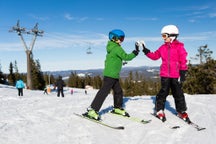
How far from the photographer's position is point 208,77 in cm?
5184

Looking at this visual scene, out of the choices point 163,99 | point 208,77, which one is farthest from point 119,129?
point 208,77

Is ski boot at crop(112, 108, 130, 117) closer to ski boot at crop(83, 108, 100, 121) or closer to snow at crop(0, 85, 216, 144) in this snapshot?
snow at crop(0, 85, 216, 144)

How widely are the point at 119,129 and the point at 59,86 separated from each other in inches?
761

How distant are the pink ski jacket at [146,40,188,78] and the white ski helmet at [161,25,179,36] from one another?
199 mm

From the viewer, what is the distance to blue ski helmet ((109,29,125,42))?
21.4 feet

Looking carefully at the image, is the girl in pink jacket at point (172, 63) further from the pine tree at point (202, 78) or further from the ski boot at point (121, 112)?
the pine tree at point (202, 78)

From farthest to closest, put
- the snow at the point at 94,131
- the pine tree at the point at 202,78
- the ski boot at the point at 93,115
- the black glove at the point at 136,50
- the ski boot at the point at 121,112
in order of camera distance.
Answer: the pine tree at the point at 202,78, the ski boot at the point at 121,112, the black glove at the point at 136,50, the ski boot at the point at 93,115, the snow at the point at 94,131

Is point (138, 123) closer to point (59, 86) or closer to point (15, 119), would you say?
point (15, 119)

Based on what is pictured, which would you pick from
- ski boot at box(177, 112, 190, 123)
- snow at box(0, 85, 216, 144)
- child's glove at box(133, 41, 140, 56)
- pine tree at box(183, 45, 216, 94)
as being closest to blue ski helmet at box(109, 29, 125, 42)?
child's glove at box(133, 41, 140, 56)

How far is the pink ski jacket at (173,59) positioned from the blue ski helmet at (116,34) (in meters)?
0.98

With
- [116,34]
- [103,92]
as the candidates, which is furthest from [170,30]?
[103,92]

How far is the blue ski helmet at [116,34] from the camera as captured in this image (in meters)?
6.52

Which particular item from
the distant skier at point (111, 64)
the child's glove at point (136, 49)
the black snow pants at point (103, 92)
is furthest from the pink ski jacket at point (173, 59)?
the black snow pants at point (103, 92)

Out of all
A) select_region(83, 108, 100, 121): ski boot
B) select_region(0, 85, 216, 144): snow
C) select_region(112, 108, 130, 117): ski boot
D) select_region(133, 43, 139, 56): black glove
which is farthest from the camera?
select_region(112, 108, 130, 117): ski boot
